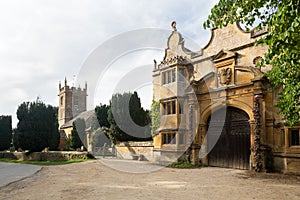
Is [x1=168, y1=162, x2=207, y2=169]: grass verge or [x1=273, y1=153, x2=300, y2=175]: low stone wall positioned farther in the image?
[x1=168, y1=162, x2=207, y2=169]: grass verge

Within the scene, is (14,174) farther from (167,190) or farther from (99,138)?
(99,138)

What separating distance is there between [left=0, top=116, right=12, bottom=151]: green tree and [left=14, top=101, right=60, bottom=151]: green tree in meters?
10.9

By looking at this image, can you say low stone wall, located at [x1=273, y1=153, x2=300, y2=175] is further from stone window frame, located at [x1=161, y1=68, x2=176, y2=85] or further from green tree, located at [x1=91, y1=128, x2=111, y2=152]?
green tree, located at [x1=91, y1=128, x2=111, y2=152]

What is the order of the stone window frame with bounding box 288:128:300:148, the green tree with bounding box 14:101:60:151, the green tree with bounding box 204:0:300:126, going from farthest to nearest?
the green tree with bounding box 14:101:60:151
the stone window frame with bounding box 288:128:300:148
the green tree with bounding box 204:0:300:126

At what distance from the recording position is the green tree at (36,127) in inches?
1174

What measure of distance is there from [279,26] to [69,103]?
60.2 m

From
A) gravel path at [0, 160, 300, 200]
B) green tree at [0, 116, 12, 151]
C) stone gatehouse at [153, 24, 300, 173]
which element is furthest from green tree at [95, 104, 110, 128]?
gravel path at [0, 160, 300, 200]

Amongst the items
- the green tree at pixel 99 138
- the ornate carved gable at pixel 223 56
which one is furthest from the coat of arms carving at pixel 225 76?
the green tree at pixel 99 138

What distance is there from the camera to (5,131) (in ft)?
131

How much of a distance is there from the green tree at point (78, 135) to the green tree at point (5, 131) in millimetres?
9797

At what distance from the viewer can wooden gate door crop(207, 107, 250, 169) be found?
15.0 m

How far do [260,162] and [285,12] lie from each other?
10233 mm

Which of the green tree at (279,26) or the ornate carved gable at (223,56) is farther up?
the ornate carved gable at (223,56)

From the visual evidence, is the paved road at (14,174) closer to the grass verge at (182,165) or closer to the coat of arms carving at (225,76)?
the grass verge at (182,165)
